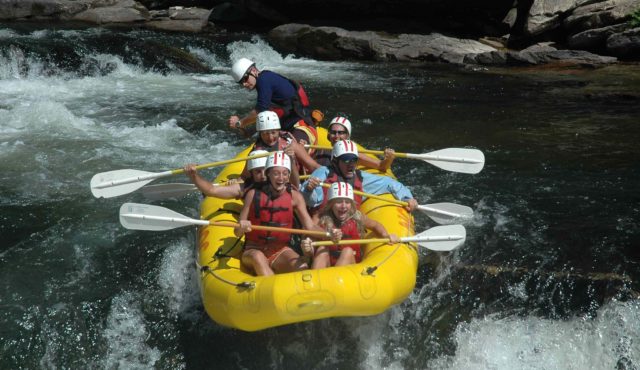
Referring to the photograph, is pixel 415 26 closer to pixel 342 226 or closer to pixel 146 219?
pixel 342 226

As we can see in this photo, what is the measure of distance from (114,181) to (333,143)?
179 centimetres

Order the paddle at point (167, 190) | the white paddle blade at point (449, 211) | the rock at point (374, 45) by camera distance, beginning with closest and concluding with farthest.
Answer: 1. the white paddle blade at point (449, 211)
2. the paddle at point (167, 190)
3. the rock at point (374, 45)

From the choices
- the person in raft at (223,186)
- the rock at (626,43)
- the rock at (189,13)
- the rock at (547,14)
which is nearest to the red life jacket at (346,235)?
the person in raft at (223,186)

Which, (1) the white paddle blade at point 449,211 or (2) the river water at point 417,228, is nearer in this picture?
(2) the river water at point 417,228

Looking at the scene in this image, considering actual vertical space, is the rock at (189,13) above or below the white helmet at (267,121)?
below

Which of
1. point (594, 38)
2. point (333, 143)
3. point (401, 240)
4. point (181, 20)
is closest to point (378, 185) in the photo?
point (333, 143)

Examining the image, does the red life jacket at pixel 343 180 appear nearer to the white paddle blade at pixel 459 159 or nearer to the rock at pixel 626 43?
the white paddle blade at pixel 459 159

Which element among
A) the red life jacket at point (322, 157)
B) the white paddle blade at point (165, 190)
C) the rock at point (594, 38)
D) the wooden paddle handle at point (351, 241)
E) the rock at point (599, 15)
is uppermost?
the rock at point (599, 15)

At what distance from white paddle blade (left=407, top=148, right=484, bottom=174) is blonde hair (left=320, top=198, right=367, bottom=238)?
151cm

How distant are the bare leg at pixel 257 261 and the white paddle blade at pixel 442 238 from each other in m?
1.01

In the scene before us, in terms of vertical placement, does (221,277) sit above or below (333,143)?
below

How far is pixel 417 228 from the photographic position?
5664mm

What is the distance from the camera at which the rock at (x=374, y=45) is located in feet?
46.1

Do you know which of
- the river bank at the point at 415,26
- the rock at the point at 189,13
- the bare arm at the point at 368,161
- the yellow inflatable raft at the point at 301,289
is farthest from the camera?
A: the rock at the point at 189,13
